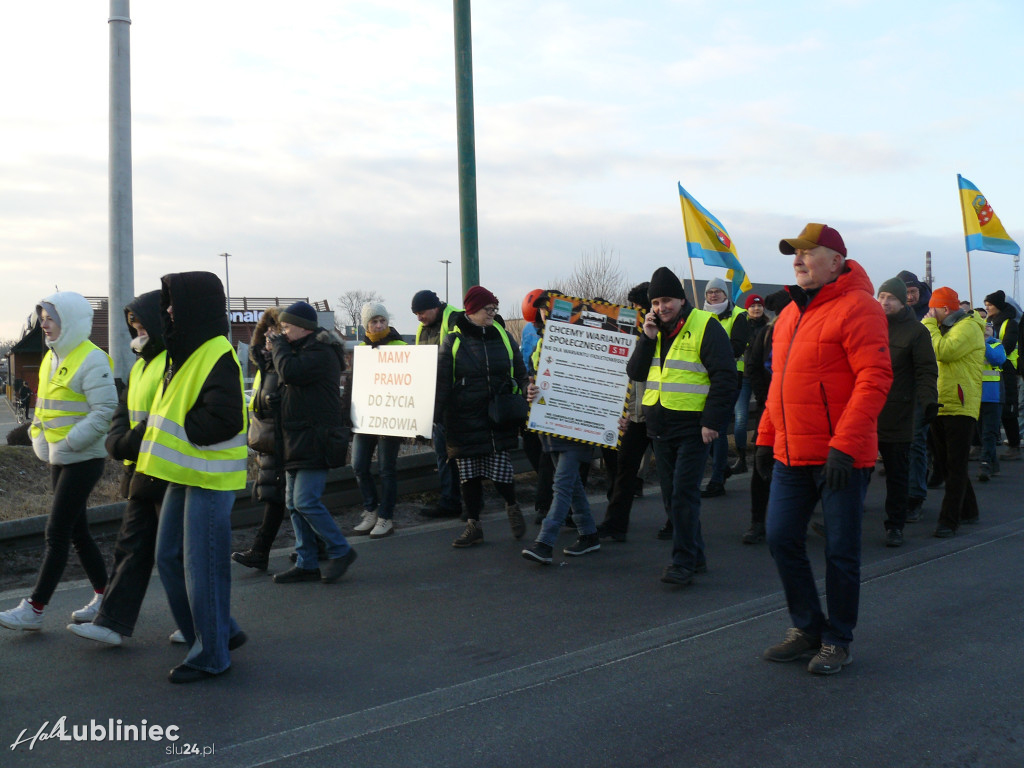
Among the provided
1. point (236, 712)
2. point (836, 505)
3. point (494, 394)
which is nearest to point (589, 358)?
point (494, 394)

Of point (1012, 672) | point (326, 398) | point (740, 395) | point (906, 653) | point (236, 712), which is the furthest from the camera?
point (740, 395)

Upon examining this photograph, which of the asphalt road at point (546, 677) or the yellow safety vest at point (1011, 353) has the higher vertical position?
the yellow safety vest at point (1011, 353)

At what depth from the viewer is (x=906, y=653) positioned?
482 cm

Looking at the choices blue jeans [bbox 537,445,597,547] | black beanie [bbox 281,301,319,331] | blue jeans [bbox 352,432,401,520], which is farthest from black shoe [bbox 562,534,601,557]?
black beanie [bbox 281,301,319,331]

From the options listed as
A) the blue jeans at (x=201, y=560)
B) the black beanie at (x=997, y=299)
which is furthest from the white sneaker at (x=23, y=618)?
the black beanie at (x=997, y=299)

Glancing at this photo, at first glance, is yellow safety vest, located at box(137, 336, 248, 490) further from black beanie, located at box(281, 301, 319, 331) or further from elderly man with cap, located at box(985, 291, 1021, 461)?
elderly man with cap, located at box(985, 291, 1021, 461)

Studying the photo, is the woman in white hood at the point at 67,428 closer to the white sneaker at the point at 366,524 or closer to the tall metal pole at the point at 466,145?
the white sneaker at the point at 366,524

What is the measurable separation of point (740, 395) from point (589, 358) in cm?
375

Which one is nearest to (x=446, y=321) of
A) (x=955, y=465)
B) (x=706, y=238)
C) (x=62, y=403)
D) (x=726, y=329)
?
(x=726, y=329)

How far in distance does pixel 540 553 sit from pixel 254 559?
6.52ft

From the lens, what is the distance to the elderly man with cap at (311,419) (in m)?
6.32

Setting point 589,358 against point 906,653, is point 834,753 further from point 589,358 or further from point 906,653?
point 589,358

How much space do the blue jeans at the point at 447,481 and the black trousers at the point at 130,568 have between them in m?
4.06

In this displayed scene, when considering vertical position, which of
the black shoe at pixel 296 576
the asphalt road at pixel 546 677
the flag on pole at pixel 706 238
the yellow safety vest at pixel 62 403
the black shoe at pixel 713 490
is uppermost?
the flag on pole at pixel 706 238
